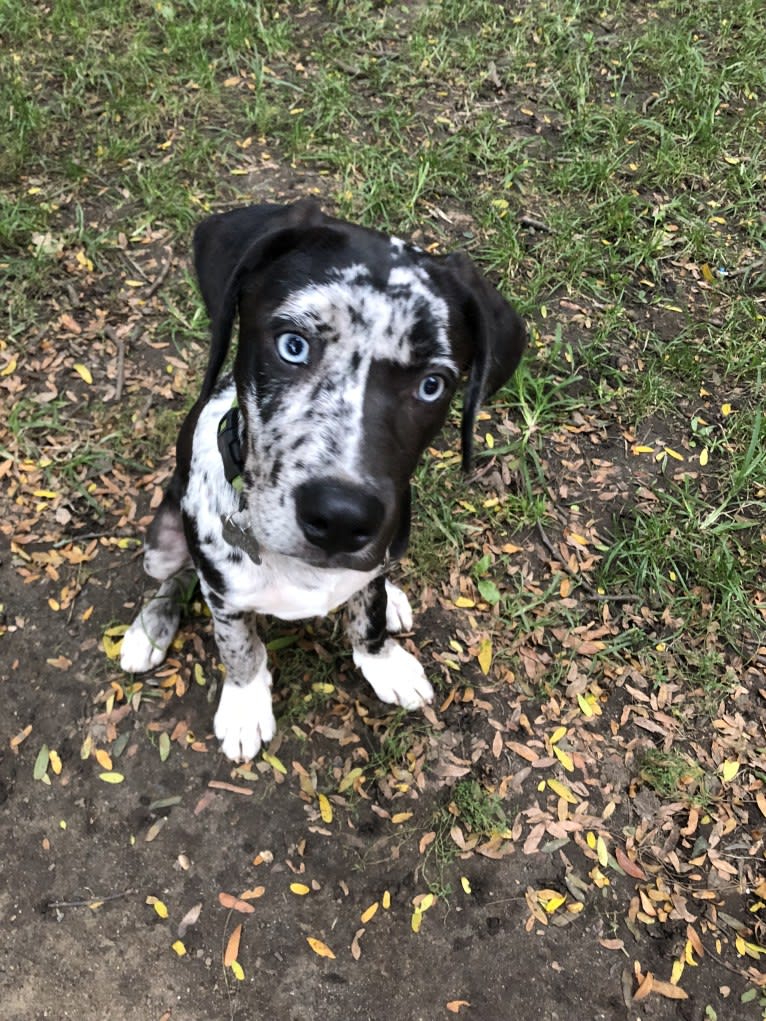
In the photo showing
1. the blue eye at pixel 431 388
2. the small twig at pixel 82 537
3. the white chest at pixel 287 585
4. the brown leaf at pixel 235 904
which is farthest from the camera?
the small twig at pixel 82 537

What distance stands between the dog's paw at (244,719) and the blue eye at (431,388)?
5.43 ft

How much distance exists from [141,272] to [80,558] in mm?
2050

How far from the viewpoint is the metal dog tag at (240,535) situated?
3.02m

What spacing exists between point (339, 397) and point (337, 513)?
407 mm

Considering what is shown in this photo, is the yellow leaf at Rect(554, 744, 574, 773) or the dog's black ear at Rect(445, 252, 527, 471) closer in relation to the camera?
the dog's black ear at Rect(445, 252, 527, 471)

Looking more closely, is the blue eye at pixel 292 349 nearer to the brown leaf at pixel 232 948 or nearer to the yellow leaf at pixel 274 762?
the yellow leaf at pixel 274 762

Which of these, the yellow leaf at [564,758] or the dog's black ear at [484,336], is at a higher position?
the dog's black ear at [484,336]

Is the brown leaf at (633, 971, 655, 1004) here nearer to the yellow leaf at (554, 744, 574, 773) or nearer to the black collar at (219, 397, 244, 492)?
the yellow leaf at (554, 744, 574, 773)

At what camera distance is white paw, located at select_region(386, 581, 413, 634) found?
4.20m

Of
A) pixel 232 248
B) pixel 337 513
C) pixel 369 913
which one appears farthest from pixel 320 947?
pixel 232 248

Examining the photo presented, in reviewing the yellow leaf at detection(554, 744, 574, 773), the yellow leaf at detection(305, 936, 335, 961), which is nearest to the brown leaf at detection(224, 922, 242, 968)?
the yellow leaf at detection(305, 936, 335, 961)

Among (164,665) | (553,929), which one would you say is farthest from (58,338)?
(553,929)

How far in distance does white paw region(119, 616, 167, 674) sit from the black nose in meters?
1.79

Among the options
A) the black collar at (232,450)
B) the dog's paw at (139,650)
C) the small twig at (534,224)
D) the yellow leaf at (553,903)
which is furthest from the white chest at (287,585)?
the small twig at (534,224)
